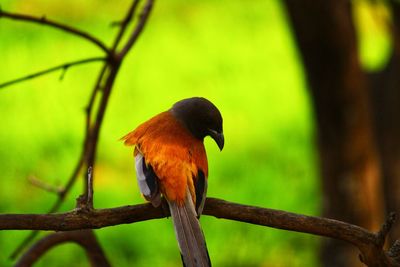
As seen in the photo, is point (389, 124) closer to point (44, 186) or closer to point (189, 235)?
point (44, 186)

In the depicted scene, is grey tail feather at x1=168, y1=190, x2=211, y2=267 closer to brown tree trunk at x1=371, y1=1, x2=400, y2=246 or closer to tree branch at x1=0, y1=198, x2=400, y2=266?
tree branch at x1=0, y1=198, x2=400, y2=266

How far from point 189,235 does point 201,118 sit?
71cm

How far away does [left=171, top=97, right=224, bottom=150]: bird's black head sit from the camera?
3.52m

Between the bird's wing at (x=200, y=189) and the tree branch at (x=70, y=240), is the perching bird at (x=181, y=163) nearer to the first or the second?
the bird's wing at (x=200, y=189)

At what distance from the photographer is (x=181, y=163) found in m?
3.26

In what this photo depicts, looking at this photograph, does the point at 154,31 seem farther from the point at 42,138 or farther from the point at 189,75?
the point at 42,138

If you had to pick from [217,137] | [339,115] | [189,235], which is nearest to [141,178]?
[189,235]

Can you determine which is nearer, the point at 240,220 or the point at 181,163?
the point at 240,220

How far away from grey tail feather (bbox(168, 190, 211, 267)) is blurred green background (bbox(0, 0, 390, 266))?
361 centimetres

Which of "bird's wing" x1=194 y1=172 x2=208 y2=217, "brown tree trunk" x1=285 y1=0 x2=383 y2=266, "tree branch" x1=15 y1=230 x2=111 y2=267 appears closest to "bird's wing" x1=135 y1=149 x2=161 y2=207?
"bird's wing" x1=194 y1=172 x2=208 y2=217

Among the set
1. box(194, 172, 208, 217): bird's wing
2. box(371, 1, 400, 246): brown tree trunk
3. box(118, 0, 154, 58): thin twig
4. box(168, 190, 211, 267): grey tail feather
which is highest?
box(118, 0, 154, 58): thin twig

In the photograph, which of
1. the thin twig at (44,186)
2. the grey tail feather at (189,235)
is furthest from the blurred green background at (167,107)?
the grey tail feather at (189,235)

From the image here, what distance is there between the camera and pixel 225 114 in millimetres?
9539

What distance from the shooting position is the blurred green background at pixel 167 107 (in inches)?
304
